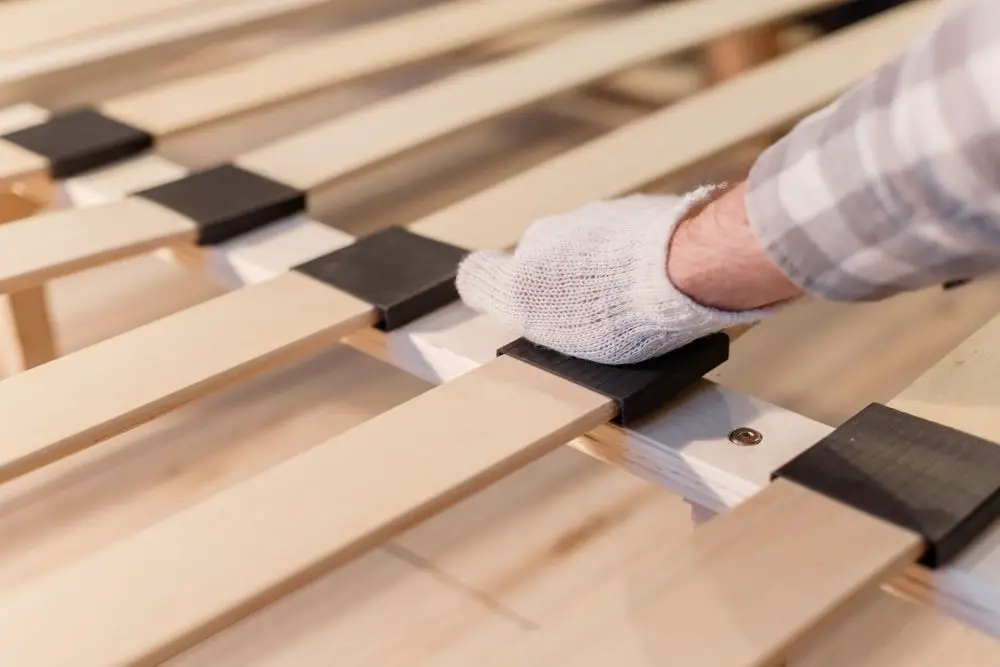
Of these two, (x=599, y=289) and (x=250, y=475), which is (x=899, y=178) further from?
(x=250, y=475)

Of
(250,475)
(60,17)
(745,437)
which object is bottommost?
(250,475)

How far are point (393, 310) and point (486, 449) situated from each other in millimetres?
153

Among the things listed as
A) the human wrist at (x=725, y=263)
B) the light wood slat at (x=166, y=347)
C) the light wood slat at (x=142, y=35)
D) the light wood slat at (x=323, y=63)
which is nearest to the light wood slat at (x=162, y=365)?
the light wood slat at (x=166, y=347)

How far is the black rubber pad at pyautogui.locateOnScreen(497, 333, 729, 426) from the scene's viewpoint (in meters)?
0.57

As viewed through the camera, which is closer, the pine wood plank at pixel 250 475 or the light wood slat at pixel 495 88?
the pine wood plank at pixel 250 475

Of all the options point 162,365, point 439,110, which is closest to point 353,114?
point 439,110

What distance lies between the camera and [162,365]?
620mm

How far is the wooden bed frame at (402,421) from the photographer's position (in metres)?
0.47

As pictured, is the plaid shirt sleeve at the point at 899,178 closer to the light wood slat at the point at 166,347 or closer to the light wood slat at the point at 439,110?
the light wood slat at the point at 166,347

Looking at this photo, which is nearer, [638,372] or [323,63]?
[638,372]

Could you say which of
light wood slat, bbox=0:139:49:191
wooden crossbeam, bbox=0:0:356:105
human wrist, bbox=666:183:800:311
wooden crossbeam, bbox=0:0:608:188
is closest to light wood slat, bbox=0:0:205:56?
wooden crossbeam, bbox=0:0:356:105

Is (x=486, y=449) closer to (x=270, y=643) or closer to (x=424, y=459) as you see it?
(x=424, y=459)

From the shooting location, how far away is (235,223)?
2.57 ft

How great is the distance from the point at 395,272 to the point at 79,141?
0.35 m
